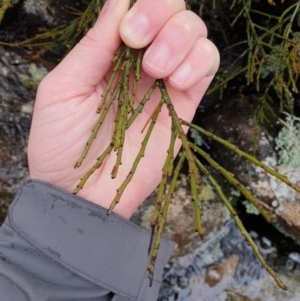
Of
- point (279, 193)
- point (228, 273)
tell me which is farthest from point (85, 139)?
point (228, 273)

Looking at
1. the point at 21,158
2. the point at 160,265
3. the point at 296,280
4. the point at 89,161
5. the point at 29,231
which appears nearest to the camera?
the point at 29,231

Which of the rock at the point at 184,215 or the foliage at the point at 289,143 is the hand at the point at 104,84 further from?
the foliage at the point at 289,143

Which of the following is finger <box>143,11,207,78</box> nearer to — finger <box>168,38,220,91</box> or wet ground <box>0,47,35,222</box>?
finger <box>168,38,220,91</box>

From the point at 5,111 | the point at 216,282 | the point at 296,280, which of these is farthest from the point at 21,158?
the point at 296,280

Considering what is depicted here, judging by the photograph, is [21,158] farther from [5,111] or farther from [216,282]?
[216,282]

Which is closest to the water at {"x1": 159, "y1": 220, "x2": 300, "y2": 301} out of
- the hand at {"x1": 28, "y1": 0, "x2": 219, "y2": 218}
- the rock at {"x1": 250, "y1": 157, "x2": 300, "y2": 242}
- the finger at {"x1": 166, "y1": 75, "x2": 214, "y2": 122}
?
the rock at {"x1": 250, "y1": 157, "x2": 300, "y2": 242}

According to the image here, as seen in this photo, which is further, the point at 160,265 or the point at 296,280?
the point at 296,280
